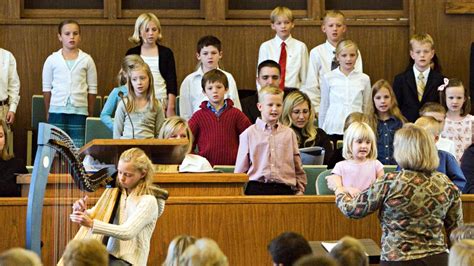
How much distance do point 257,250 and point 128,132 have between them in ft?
6.88

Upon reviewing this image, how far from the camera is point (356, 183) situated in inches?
282

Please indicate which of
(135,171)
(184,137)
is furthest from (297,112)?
(135,171)

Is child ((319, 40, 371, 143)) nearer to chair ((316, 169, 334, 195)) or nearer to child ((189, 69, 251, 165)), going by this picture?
child ((189, 69, 251, 165))

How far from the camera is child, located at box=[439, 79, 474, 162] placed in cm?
949

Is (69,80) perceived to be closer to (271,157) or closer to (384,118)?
(384,118)

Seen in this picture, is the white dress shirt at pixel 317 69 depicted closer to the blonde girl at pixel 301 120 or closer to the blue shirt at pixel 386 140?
the blue shirt at pixel 386 140

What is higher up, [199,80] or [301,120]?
[199,80]

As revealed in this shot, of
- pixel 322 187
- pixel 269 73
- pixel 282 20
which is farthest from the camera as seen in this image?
pixel 282 20

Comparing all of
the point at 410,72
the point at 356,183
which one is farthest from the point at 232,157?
the point at 410,72

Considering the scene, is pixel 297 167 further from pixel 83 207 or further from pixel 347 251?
pixel 347 251

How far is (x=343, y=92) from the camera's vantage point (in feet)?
33.5

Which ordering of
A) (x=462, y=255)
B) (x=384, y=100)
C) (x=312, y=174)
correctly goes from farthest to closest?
(x=384, y=100)
(x=312, y=174)
(x=462, y=255)

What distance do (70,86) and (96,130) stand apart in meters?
0.93

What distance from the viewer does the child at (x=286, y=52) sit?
10727 millimetres
